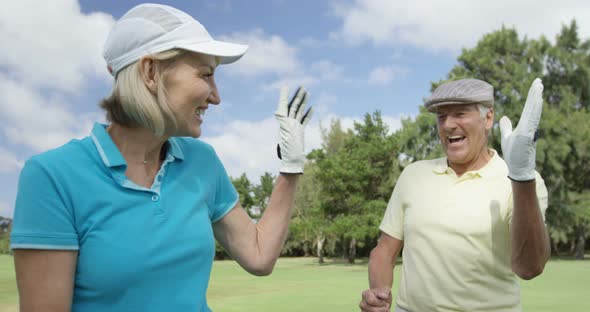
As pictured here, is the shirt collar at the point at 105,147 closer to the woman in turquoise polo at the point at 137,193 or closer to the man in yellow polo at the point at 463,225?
the woman in turquoise polo at the point at 137,193

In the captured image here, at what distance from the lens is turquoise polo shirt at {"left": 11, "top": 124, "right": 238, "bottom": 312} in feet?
5.57

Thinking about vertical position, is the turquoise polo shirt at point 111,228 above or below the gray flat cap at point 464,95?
below

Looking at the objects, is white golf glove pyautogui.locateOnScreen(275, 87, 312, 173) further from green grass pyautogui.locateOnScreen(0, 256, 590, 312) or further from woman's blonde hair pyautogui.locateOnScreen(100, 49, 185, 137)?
green grass pyautogui.locateOnScreen(0, 256, 590, 312)

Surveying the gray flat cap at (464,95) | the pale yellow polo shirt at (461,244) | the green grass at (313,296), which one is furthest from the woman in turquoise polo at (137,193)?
the green grass at (313,296)

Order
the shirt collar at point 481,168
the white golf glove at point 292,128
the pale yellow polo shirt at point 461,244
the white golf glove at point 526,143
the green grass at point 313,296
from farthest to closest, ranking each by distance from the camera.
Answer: the green grass at point 313,296 < the shirt collar at point 481,168 < the pale yellow polo shirt at point 461,244 < the white golf glove at point 526,143 < the white golf glove at point 292,128

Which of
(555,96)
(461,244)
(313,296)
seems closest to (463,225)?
(461,244)

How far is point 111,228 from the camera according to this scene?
69.9 inches

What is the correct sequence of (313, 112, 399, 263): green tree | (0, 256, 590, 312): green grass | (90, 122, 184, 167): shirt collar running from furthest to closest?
(313, 112, 399, 263): green tree, (0, 256, 590, 312): green grass, (90, 122, 184, 167): shirt collar

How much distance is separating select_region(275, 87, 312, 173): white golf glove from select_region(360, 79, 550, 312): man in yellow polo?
1.00 metres

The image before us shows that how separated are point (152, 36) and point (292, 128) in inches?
31.5

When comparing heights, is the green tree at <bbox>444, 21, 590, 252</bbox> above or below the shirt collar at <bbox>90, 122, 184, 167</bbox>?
above

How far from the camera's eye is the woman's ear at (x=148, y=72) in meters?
1.92

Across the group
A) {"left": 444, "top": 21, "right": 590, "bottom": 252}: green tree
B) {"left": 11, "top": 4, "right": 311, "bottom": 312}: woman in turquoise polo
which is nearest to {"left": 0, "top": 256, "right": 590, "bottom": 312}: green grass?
{"left": 11, "top": 4, "right": 311, "bottom": 312}: woman in turquoise polo

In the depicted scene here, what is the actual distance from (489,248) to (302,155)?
1.39 metres
